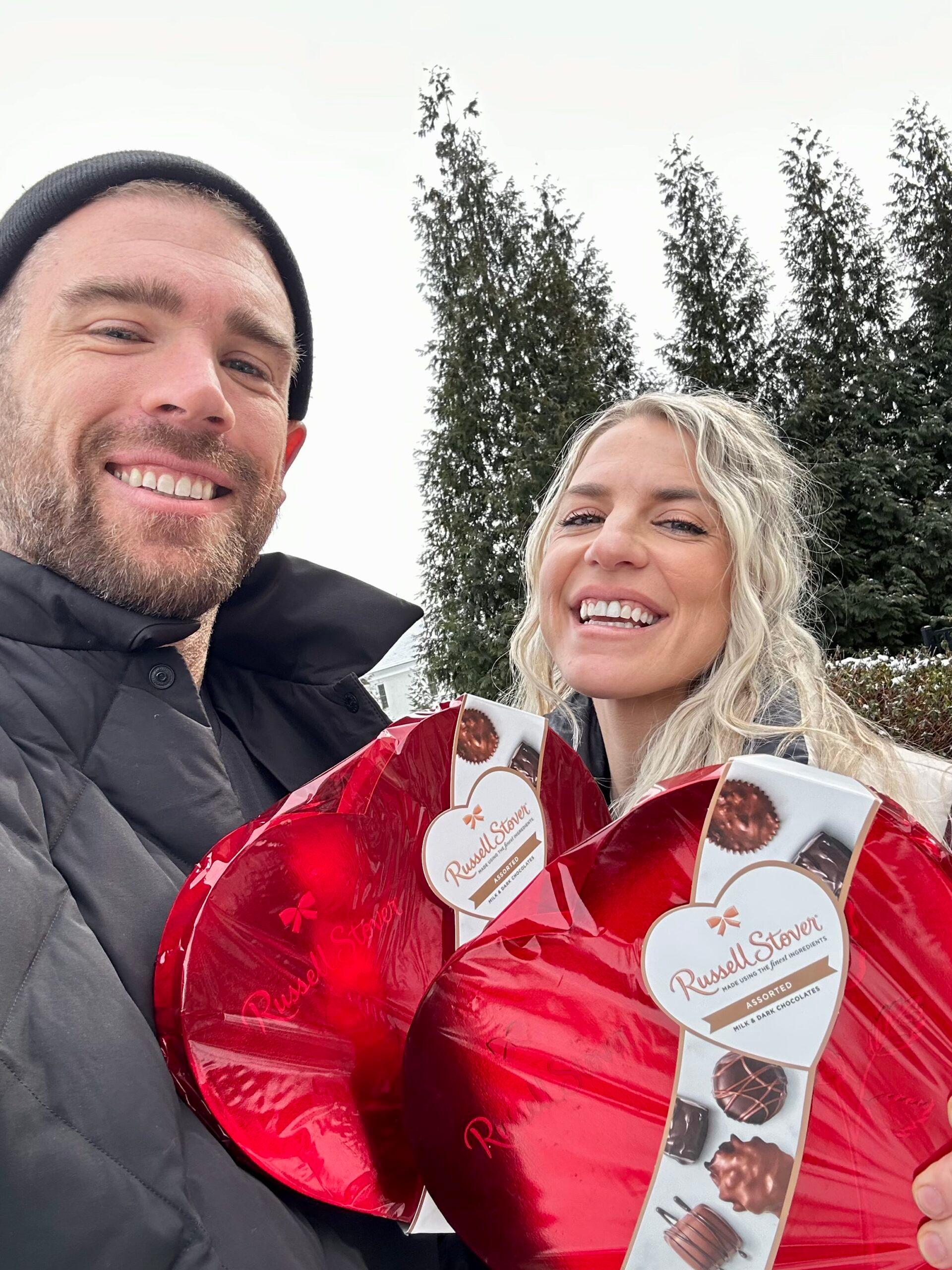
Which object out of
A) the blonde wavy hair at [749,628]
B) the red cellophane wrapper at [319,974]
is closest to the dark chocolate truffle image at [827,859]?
the red cellophane wrapper at [319,974]

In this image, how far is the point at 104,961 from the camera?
34.1 inches

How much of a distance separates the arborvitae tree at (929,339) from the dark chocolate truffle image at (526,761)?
84.3 feet

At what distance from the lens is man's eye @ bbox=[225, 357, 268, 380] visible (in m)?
1.49

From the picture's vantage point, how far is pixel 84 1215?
0.75 m

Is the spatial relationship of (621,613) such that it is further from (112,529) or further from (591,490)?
(112,529)

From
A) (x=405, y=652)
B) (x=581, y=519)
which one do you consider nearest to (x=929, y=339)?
(x=405, y=652)

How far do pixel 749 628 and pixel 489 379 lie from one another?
27.5 metres

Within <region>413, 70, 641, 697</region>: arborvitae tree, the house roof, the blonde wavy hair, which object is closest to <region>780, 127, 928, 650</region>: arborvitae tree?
<region>413, 70, 641, 697</region>: arborvitae tree

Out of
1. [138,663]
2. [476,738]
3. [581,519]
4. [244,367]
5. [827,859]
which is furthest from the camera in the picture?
[581,519]

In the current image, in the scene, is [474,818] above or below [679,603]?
below

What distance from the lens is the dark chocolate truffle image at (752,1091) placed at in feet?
2.23

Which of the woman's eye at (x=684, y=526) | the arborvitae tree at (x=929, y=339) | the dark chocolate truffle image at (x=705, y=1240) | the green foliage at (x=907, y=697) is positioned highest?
the arborvitae tree at (x=929, y=339)

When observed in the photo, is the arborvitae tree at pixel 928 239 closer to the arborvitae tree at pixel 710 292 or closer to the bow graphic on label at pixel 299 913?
the arborvitae tree at pixel 710 292

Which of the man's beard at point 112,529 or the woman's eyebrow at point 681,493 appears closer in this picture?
the man's beard at point 112,529
